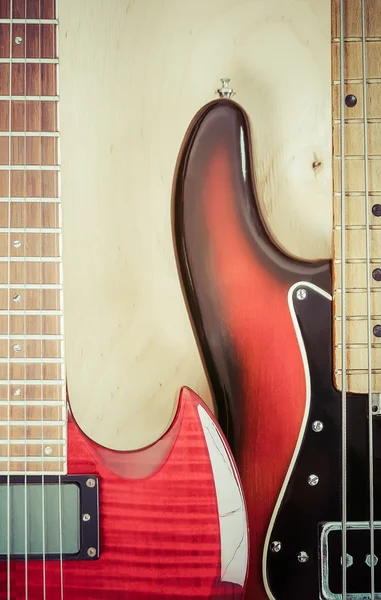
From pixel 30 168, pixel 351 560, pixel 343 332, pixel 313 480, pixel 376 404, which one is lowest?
pixel 351 560

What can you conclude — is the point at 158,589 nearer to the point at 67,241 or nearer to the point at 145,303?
the point at 145,303

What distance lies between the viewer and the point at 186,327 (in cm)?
87

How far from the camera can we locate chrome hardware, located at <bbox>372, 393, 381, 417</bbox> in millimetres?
870

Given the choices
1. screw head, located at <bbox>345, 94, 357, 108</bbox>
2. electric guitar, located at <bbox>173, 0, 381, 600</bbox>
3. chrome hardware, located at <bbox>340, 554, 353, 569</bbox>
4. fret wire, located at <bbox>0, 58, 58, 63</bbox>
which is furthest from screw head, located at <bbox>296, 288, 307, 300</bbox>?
fret wire, located at <bbox>0, 58, 58, 63</bbox>

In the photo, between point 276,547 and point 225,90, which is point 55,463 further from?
point 225,90

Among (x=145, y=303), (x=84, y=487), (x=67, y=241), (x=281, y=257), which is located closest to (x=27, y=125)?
(x=67, y=241)

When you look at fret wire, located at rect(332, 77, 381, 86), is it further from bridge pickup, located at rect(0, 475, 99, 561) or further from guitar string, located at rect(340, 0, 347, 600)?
bridge pickup, located at rect(0, 475, 99, 561)

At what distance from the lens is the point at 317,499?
867 millimetres

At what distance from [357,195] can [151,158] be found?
32cm

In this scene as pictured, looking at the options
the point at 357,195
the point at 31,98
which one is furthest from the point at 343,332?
the point at 31,98

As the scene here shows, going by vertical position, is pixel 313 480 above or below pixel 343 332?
below

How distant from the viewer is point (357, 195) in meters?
0.87

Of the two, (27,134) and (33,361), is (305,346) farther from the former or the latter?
(27,134)

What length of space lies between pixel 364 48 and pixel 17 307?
2.11 ft
